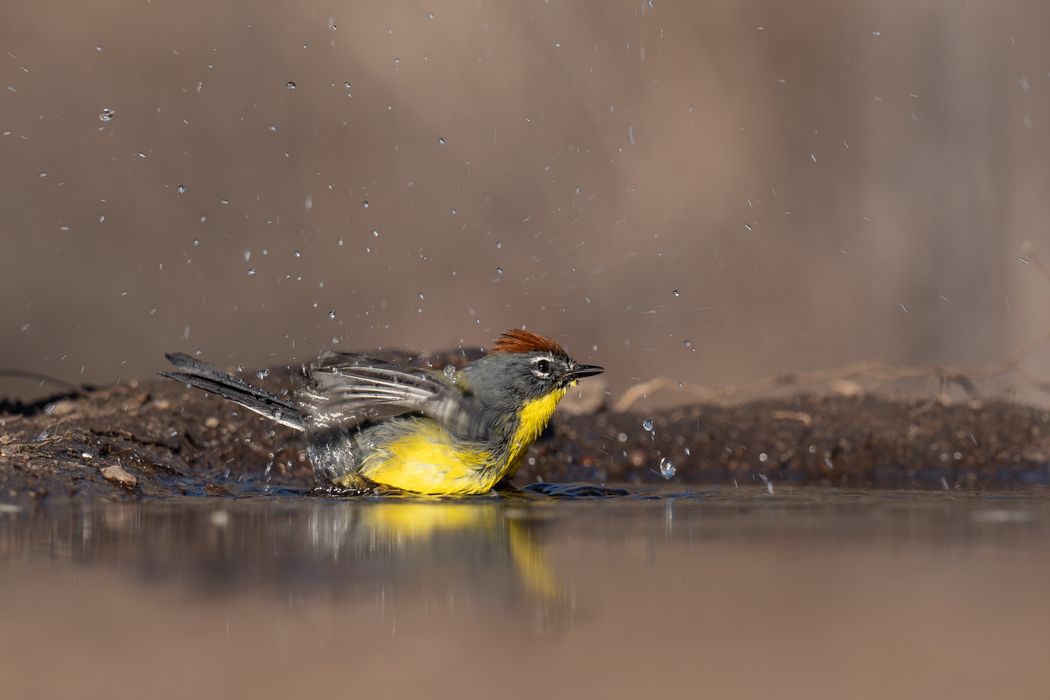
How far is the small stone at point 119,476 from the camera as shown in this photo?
5.90 m

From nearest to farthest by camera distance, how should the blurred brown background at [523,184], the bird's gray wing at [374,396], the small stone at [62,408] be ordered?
the bird's gray wing at [374,396] < the small stone at [62,408] < the blurred brown background at [523,184]

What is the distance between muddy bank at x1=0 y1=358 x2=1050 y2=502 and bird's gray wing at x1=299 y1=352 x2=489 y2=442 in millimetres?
399

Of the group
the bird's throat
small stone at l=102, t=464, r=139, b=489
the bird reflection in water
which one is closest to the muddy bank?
small stone at l=102, t=464, r=139, b=489

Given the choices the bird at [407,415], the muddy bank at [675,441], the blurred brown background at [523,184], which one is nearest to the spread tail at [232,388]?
the bird at [407,415]

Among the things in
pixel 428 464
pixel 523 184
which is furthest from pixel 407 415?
pixel 523 184

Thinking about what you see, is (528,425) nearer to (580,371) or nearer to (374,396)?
(580,371)

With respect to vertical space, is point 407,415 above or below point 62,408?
below

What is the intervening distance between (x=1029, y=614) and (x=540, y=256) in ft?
38.1

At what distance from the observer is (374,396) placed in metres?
6.55

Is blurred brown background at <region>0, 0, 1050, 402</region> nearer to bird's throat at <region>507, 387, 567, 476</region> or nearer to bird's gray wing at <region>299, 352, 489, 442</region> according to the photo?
bird's throat at <region>507, 387, 567, 476</region>

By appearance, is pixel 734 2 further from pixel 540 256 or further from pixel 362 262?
pixel 362 262

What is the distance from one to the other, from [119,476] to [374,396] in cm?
123

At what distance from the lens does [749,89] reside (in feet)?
50.9

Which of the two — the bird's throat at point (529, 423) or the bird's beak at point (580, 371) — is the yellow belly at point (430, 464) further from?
the bird's beak at point (580, 371)
